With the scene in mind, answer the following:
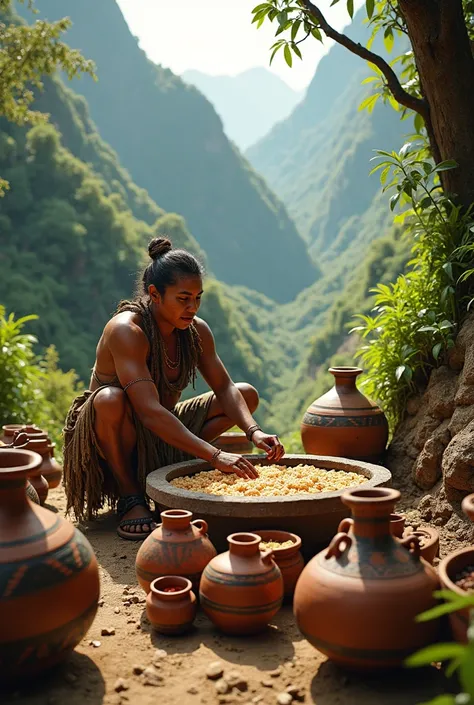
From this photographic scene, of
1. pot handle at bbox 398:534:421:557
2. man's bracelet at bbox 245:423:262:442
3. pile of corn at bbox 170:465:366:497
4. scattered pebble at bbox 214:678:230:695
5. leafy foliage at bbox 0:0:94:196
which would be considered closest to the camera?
scattered pebble at bbox 214:678:230:695

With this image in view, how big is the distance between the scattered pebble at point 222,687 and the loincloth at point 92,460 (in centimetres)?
176

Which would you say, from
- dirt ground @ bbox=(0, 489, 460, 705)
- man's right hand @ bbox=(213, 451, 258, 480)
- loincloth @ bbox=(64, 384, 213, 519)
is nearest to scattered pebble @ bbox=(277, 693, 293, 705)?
dirt ground @ bbox=(0, 489, 460, 705)

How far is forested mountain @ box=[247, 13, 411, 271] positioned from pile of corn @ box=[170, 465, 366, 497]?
62.0 metres

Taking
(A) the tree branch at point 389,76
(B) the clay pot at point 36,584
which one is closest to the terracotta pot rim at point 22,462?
(B) the clay pot at point 36,584

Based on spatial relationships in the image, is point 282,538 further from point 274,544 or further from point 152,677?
point 152,677

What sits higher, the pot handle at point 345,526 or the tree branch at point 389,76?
the tree branch at point 389,76

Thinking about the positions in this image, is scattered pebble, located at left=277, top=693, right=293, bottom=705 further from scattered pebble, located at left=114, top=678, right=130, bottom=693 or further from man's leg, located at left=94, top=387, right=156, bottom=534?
man's leg, located at left=94, top=387, right=156, bottom=534

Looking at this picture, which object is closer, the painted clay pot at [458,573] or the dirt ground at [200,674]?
the painted clay pot at [458,573]

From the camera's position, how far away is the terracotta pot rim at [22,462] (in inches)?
82.5

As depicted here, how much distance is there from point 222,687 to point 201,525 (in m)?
0.76

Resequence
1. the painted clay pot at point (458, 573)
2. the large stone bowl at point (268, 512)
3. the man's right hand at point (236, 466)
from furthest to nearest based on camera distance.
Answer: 1. the man's right hand at point (236, 466)
2. the large stone bowl at point (268, 512)
3. the painted clay pot at point (458, 573)

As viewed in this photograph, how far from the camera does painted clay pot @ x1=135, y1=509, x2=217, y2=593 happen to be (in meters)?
2.66

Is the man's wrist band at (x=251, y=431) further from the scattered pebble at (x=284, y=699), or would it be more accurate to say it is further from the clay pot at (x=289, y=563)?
the scattered pebble at (x=284, y=699)

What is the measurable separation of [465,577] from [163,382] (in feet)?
7.02
